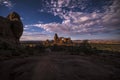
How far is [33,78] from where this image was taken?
7.68m

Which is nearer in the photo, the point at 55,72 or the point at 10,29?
the point at 55,72

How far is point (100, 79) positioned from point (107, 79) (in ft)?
2.05

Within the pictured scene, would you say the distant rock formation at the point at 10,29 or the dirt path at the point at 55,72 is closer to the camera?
the dirt path at the point at 55,72

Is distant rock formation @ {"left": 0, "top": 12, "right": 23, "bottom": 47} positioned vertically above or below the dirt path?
above

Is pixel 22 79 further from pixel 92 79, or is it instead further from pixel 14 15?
pixel 14 15

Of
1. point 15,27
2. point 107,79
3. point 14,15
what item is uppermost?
point 14,15

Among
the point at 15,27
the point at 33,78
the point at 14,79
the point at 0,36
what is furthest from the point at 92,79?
the point at 15,27

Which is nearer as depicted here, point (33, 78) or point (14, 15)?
point (33, 78)

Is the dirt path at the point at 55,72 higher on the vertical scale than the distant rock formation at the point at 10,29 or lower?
lower

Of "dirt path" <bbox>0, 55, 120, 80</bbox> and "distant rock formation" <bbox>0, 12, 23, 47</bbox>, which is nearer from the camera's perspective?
"dirt path" <bbox>0, 55, 120, 80</bbox>

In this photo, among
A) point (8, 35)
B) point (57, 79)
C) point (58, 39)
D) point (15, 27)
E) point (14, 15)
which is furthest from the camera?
point (58, 39)

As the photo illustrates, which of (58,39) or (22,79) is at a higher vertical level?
(58,39)

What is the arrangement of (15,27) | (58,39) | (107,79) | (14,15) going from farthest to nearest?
(58,39)
(14,15)
(15,27)
(107,79)

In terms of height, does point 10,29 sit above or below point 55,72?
above
